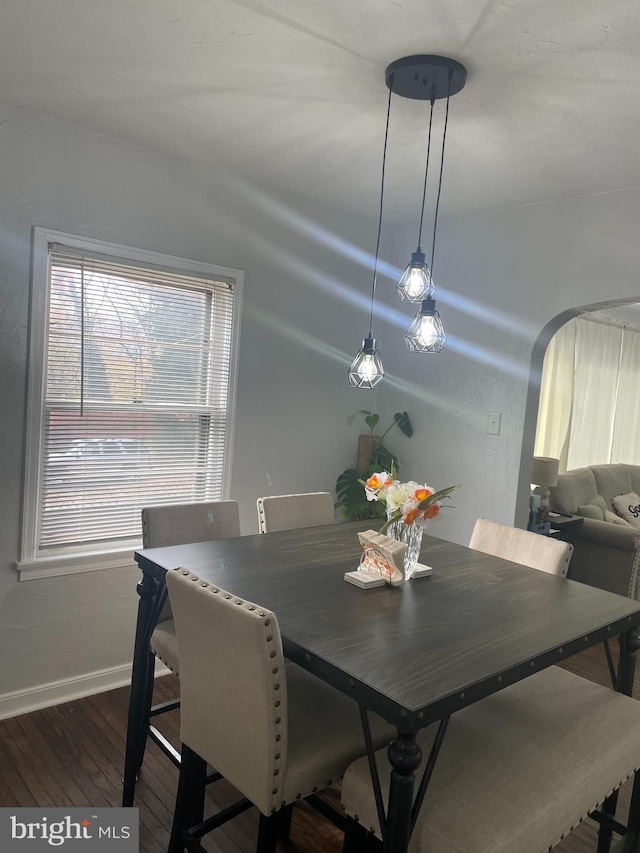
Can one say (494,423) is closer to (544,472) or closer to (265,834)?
(544,472)

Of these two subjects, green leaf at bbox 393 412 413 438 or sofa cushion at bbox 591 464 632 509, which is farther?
sofa cushion at bbox 591 464 632 509

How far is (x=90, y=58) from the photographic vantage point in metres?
1.99

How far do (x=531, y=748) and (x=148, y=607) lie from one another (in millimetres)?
1248

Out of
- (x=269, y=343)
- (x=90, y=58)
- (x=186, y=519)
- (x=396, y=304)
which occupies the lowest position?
(x=186, y=519)

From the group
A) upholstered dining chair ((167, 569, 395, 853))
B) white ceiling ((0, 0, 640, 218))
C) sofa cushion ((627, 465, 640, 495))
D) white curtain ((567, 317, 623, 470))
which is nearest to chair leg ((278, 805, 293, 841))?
upholstered dining chair ((167, 569, 395, 853))

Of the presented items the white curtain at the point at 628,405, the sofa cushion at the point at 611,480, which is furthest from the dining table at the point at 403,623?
the white curtain at the point at 628,405

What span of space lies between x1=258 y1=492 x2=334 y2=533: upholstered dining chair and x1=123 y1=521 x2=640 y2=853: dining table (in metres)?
0.22

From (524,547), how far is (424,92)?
171 centimetres

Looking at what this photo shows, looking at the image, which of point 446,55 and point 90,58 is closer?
point 446,55

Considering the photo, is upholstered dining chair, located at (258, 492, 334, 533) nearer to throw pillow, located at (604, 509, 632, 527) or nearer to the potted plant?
the potted plant

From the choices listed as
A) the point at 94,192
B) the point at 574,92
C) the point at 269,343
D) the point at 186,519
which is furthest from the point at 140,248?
the point at 574,92

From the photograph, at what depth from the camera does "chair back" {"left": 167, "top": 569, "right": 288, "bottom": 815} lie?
1.42m

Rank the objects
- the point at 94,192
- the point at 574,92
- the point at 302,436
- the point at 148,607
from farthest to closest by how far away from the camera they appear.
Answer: the point at 302,436 < the point at 94,192 < the point at 148,607 < the point at 574,92

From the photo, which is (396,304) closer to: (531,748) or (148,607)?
(148,607)
